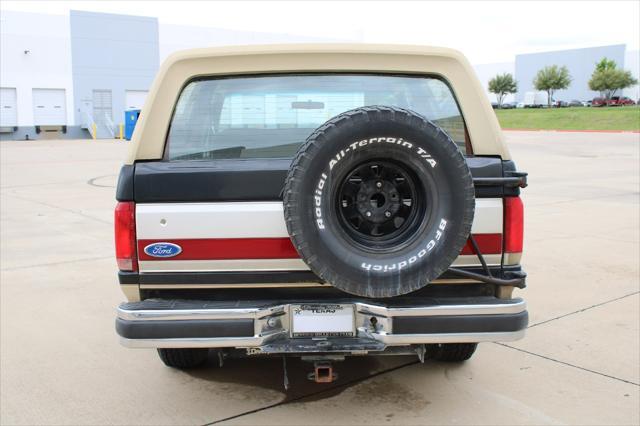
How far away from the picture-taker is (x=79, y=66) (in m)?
Answer: 38.0

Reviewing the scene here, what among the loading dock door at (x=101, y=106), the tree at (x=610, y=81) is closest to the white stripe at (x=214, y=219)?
the loading dock door at (x=101, y=106)

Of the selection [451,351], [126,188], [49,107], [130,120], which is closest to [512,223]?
[451,351]

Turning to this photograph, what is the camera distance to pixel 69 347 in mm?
4395

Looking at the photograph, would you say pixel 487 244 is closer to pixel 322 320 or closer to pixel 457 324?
pixel 457 324

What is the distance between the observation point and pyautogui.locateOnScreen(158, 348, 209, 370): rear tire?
3811mm

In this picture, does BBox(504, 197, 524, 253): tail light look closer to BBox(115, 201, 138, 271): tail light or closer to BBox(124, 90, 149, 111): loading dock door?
BBox(115, 201, 138, 271): tail light

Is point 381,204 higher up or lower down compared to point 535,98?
lower down

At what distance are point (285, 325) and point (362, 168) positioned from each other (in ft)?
2.68

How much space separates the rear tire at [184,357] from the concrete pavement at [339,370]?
0.25 ft

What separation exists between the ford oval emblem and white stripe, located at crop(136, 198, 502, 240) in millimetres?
53

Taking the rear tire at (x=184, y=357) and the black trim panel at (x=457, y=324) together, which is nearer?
the black trim panel at (x=457, y=324)

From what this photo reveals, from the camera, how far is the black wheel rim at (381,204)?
2.90 m

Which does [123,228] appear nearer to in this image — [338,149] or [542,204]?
[338,149]

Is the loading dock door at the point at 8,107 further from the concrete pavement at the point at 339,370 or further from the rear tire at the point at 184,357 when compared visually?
the rear tire at the point at 184,357
